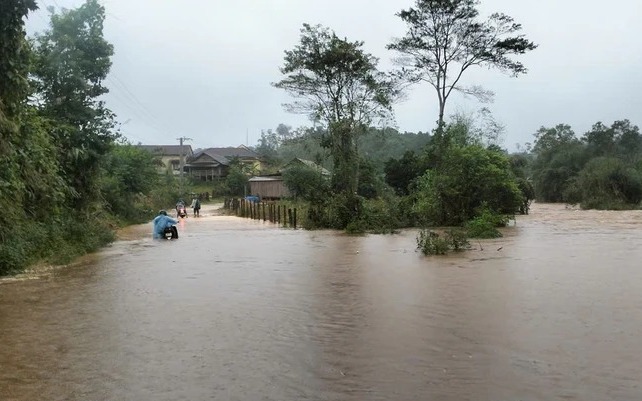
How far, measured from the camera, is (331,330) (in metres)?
8.02

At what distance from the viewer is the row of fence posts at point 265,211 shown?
1251 inches

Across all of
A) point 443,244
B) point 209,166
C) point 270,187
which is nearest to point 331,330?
point 443,244

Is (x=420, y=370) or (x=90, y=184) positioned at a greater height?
(x=90, y=184)

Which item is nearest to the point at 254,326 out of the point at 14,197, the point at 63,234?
the point at 14,197

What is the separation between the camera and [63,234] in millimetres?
17891

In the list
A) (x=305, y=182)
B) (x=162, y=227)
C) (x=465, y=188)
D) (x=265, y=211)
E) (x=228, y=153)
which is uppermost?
(x=228, y=153)

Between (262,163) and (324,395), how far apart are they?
7303cm

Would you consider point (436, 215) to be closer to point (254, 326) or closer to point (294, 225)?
point (294, 225)

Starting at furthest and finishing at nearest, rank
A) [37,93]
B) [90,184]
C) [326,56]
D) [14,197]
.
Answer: [326,56]
[90,184]
[37,93]
[14,197]

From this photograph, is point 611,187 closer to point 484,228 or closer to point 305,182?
point 305,182

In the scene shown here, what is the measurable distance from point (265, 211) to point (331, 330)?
3141 centimetres

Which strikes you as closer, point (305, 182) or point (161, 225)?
point (161, 225)

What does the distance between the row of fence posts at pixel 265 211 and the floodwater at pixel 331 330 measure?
1569 centimetres

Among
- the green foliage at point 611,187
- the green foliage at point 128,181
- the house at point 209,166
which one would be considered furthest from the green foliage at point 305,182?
the house at point 209,166
